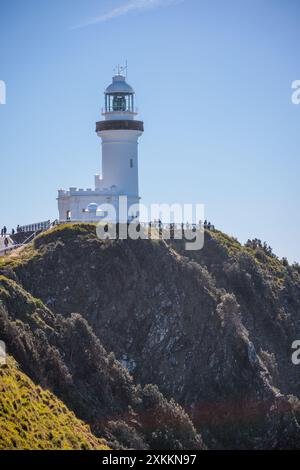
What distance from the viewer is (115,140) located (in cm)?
9388

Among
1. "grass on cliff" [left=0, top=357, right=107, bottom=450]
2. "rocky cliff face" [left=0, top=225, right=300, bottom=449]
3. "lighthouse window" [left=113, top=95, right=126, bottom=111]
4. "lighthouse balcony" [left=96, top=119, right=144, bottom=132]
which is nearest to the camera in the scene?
"grass on cliff" [left=0, top=357, right=107, bottom=450]

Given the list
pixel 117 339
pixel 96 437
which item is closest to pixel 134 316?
pixel 117 339

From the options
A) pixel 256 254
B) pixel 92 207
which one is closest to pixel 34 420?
pixel 92 207

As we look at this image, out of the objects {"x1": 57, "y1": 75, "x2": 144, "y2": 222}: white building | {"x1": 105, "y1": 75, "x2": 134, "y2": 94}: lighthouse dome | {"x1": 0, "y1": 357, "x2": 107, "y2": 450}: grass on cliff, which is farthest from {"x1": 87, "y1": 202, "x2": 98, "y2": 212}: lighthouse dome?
{"x1": 0, "y1": 357, "x2": 107, "y2": 450}: grass on cliff

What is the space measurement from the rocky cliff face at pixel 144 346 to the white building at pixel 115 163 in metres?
4.82

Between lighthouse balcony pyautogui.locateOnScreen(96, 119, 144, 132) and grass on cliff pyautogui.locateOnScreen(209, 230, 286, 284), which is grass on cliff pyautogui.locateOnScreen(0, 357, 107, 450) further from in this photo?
grass on cliff pyautogui.locateOnScreen(209, 230, 286, 284)

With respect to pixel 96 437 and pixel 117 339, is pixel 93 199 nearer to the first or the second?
pixel 117 339

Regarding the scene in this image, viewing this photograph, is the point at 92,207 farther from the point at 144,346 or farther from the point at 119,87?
the point at 144,346

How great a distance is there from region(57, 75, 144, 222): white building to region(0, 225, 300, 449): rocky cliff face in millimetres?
4817

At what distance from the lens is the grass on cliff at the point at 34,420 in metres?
61.8

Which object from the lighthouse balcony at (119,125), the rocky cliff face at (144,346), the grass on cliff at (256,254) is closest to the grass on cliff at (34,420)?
A: the rocky cliff face at (144,346)

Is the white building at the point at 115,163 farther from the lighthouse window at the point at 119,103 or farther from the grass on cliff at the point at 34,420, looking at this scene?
the grass on cliff at the point at 34,420

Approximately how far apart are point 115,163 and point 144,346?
17412mm

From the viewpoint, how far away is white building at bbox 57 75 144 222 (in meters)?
93.1
